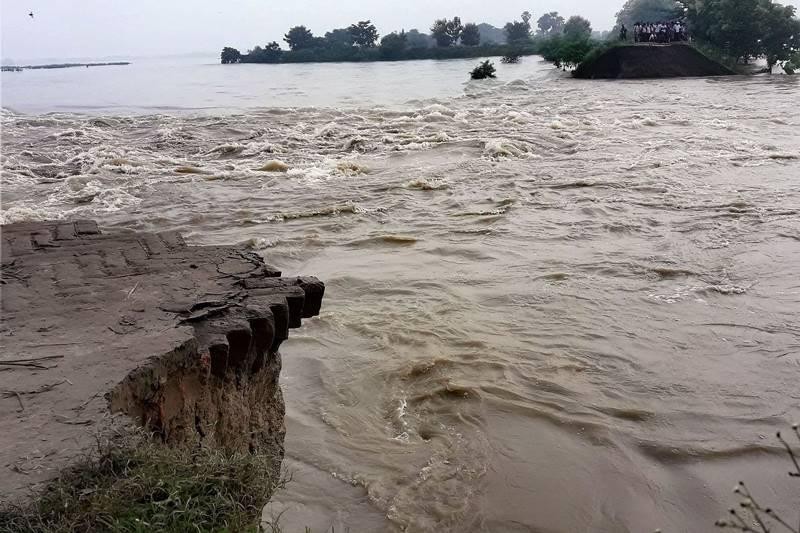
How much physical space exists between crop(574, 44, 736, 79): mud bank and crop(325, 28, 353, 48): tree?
4061cm

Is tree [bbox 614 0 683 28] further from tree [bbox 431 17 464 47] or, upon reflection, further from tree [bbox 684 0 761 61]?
tree [bbox 684 0 761 61]

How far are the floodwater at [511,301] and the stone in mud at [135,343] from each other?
0.57m

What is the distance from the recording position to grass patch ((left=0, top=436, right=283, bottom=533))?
1812 mm

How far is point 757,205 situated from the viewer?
756 centimetres

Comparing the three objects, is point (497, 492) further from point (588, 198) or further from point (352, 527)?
point (588, 198)

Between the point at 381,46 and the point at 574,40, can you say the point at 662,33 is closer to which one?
the point at 574,40

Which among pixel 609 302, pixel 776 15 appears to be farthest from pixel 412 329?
pixel 776 15

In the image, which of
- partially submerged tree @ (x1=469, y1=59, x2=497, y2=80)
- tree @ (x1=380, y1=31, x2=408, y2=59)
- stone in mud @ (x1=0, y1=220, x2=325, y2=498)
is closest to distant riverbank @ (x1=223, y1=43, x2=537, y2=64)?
tree @ (x1=380, y1=31, x2=408, y2=59)

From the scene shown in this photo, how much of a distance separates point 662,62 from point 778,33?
577cm

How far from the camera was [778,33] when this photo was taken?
2905 cm

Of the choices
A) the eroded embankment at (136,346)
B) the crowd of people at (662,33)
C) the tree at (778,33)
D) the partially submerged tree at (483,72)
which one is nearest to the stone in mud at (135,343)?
the eroded embankment at (136,346)

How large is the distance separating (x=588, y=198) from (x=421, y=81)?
24493 mm

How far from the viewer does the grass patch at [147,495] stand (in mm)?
1812

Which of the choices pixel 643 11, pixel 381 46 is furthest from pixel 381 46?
pixel 643 11
